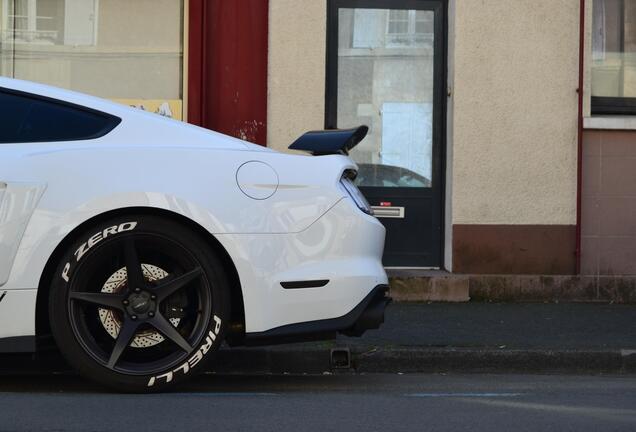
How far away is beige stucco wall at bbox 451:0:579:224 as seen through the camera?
10750 millimetres

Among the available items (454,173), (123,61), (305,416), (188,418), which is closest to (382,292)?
(305,416)

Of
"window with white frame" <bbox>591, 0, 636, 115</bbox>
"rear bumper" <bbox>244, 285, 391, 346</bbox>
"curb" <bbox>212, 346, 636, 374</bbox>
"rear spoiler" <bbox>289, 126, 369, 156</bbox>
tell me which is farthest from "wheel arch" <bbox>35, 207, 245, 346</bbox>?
"window with white frame" <bbox>591, 0, 636, 115</bbox>

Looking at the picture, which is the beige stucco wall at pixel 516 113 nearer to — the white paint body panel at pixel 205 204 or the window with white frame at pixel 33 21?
the window with white frame at pixel 33 21

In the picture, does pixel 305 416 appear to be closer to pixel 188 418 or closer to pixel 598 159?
pixel 188 418

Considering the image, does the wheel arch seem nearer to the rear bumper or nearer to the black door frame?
the rear bumper

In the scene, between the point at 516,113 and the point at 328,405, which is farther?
the point at 516,113

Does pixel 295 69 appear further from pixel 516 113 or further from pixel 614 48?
pixel 614 48

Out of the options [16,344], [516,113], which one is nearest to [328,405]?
[16,344]

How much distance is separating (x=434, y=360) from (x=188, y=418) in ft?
8.08

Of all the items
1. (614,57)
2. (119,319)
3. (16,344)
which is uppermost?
(614,57)

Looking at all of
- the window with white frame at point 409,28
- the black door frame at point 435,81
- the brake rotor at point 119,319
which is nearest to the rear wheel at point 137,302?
the brake rotor at point 119,319

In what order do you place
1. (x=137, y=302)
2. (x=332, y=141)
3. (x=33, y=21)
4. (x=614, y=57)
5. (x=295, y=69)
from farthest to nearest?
1. (x=614, y=57)
2. (x=33, y=21)
3. (x=295, y=69)
4. (x=332, y=141)
5. (x=137, y=302)

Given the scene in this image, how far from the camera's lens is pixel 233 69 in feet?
35.1

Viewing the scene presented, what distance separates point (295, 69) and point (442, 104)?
1.45m
